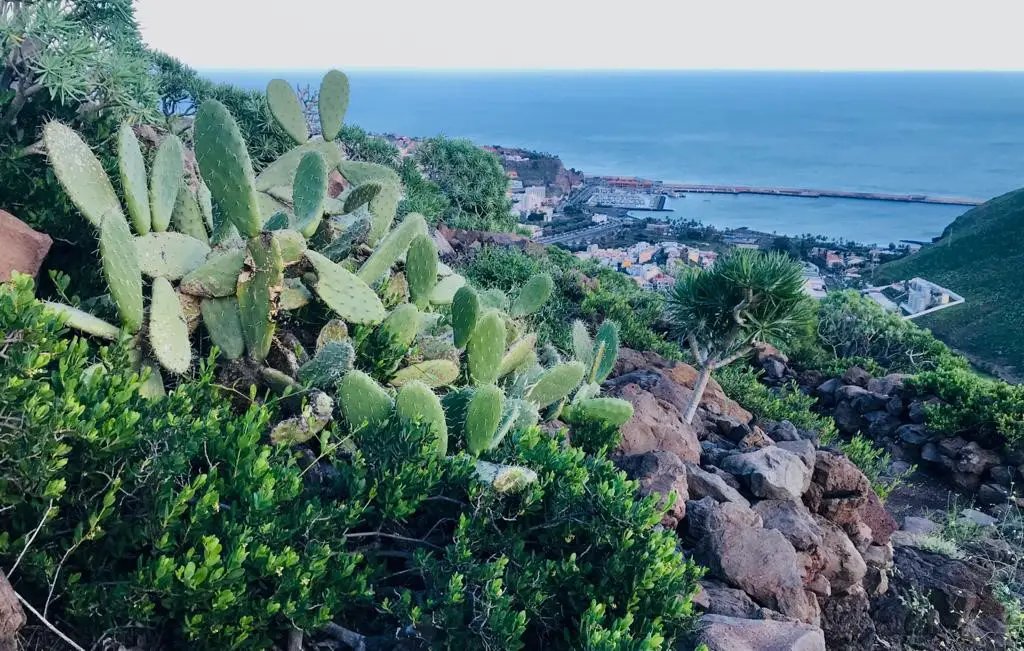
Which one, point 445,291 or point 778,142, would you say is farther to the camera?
point 778,142

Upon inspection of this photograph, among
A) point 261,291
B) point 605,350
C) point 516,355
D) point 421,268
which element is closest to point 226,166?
point 261,291

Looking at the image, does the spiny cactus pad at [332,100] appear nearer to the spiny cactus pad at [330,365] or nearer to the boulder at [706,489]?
the spiny cactus pad at [330,365]

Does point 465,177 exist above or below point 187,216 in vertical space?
below

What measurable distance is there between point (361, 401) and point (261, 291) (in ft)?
2.49

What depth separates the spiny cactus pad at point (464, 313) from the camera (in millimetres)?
3727

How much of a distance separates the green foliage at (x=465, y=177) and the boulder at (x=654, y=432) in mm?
10450

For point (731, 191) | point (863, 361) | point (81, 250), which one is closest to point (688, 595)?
point (81, 250)

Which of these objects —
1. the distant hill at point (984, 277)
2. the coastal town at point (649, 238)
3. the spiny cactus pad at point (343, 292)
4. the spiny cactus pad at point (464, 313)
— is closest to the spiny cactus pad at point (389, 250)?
the spiny cactus pad at point (343, 292)

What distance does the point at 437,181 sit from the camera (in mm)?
15312

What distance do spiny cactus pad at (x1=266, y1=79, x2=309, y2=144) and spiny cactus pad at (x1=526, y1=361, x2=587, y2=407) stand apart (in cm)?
292

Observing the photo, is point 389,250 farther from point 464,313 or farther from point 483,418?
point 483,418

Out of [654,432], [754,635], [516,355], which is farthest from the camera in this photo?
[654,432]

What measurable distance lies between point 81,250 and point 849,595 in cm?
495

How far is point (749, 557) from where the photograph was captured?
3281 millimetres
